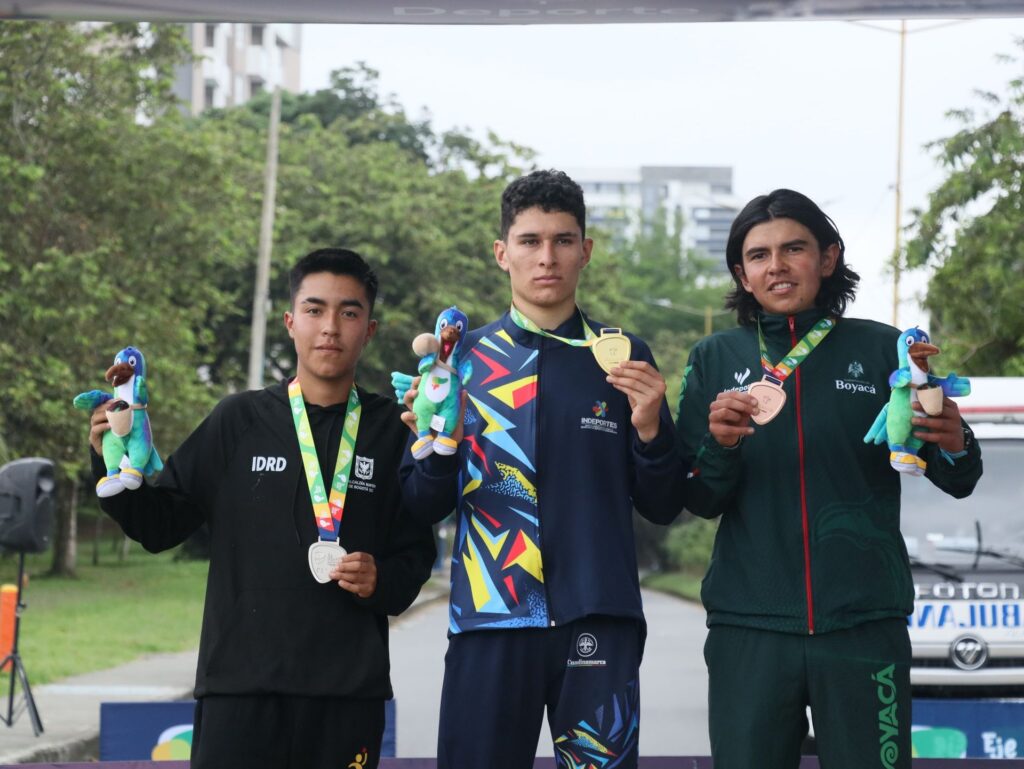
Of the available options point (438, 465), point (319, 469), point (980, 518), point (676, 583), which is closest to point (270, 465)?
point (319, 469)

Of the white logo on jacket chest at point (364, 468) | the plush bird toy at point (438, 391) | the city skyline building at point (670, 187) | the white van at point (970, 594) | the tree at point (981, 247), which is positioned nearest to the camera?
the plush bird toy at point (438, 391)

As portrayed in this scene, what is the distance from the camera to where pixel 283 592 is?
4.04 meters

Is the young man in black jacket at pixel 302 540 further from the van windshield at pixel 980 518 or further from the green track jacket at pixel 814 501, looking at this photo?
the van windshield at pixel 980 518

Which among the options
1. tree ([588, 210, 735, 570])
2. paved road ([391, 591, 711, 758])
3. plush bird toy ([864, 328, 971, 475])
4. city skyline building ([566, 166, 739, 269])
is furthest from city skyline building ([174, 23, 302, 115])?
city skyline building ([566, 166, 739, 269])

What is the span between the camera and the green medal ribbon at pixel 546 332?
163 inches

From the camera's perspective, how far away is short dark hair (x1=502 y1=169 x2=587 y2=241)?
4.18 metres

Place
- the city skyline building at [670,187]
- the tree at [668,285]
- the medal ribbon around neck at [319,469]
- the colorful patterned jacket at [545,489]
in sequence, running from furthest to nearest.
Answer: the city skyline building at [670,187], the tree at [668,285], the medal ribbon around neck at [319,469], the colorful patterned jacket at [545,489]

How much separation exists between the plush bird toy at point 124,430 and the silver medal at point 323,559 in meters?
0.49

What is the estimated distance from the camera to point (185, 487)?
13.7ft

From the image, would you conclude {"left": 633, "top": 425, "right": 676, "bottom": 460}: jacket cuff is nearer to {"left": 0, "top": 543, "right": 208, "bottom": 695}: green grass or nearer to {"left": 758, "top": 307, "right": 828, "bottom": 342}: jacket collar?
{"left": 758, "top": 307, "right": 828, "bottom": 342}: jacket collar

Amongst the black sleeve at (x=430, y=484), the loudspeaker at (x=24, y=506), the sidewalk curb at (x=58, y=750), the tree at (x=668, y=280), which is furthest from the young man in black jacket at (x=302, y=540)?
the tree at (x=668, y=280)

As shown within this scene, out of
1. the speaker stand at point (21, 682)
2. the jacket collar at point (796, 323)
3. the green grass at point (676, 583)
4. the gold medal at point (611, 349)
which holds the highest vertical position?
the jacket collar at point (796, 323)

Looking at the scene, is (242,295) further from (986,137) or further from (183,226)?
(986,137)

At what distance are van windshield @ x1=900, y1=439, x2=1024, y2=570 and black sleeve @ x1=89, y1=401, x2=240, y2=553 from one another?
19.3 feet
